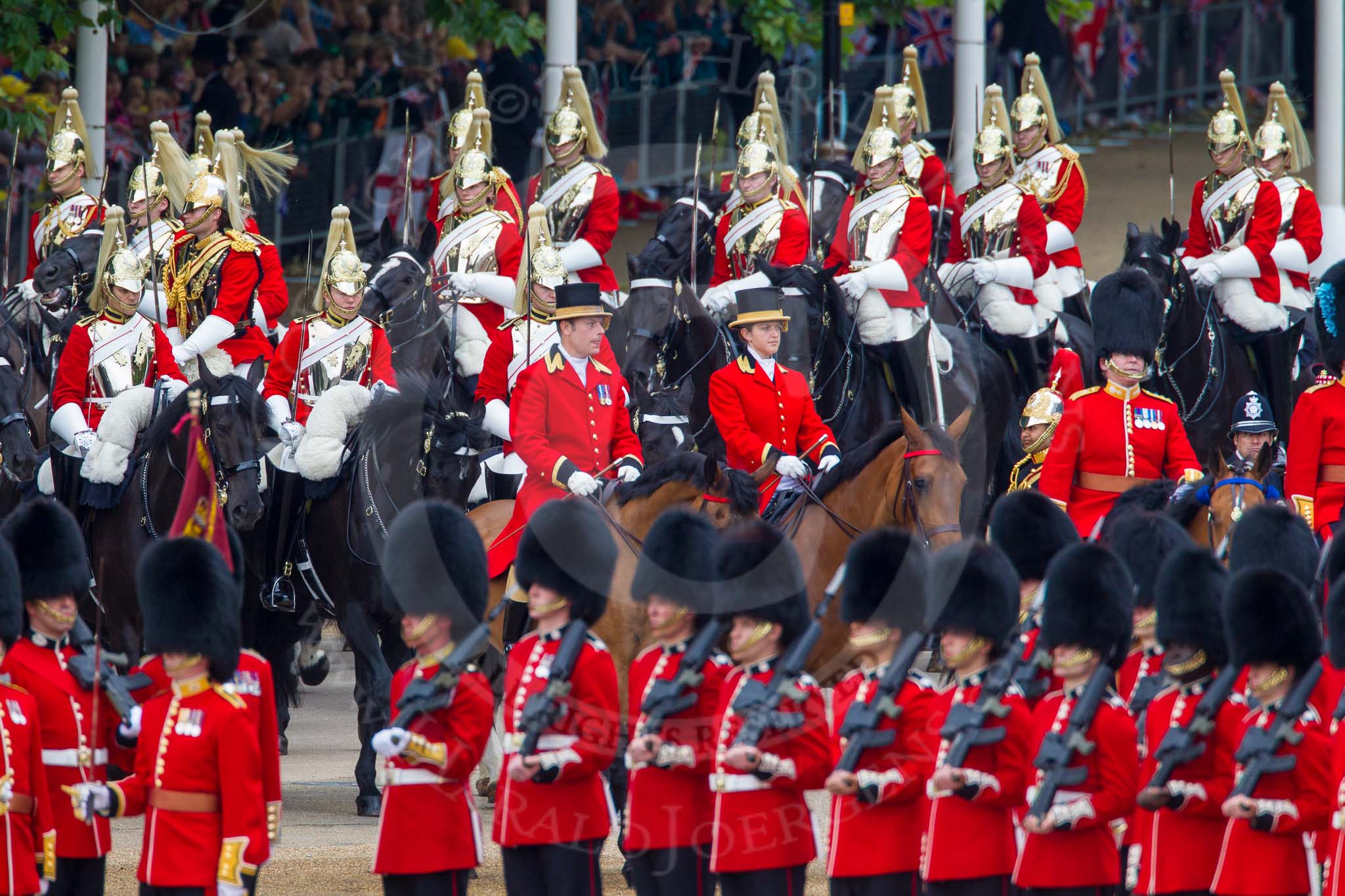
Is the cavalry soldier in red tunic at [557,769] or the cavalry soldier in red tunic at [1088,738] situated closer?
the cavalry soldier in red tunic at [1088,738]

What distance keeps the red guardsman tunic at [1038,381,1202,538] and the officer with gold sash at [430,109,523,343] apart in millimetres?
3562

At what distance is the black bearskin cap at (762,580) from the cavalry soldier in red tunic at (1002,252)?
659 centimetres

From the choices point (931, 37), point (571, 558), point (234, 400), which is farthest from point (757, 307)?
point (931, 37)

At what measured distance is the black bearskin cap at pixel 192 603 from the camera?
7.29 metres

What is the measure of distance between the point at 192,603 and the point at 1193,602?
2.73 metres

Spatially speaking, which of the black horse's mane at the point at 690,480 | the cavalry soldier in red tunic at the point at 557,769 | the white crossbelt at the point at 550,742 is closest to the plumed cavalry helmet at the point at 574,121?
the black horse's mane at the point at 690,480

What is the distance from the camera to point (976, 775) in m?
7.11

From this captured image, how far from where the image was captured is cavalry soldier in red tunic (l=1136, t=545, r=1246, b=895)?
7.12 metres

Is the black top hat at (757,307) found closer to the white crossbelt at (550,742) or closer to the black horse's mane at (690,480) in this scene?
the black horse's mane at (690,480)

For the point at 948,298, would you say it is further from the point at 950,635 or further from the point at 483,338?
the point at 950,635

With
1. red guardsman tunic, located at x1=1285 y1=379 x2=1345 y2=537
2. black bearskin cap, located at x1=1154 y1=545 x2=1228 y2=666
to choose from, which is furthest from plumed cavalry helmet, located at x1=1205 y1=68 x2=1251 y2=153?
black bearskin cap, located at x1=1154 y1=545 x2=1228 y2=666

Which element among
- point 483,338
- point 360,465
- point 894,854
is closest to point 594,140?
point 483,338

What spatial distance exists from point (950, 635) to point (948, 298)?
7.14 meters

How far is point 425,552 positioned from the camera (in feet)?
26.2
